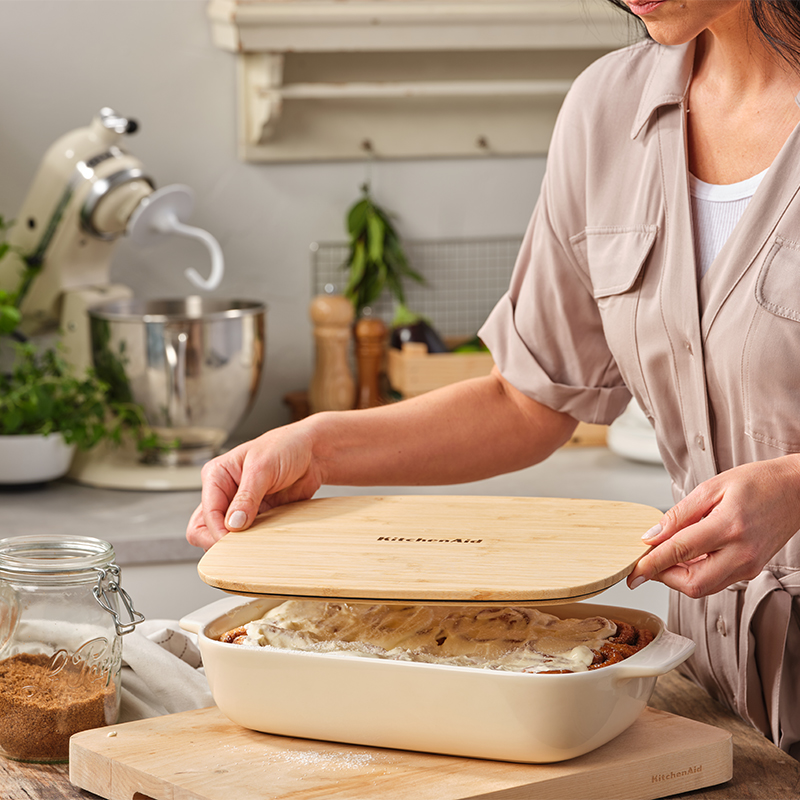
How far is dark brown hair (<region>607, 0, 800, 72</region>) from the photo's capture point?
82 cm

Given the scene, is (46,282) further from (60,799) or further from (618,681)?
(618,681)

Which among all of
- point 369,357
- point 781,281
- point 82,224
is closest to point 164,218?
point 82,224

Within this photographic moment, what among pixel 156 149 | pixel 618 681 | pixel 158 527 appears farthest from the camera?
pixel 156 149

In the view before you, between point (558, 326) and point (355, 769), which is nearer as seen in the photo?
point (355, 769)

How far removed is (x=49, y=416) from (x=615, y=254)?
110 centimetres

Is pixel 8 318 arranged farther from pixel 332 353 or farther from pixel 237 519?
pixel 237 519

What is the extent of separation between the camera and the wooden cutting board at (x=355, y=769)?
65 cm

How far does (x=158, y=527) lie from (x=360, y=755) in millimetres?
963

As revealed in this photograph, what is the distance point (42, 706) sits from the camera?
0.74 metres

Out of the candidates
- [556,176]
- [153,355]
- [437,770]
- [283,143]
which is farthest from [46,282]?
[437,770]

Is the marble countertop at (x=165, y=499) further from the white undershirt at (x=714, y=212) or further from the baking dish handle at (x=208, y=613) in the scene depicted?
the white undershirt at (x=714, y=212)

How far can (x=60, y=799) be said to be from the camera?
0.70 m

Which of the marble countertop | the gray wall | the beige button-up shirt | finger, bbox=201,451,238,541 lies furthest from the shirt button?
the gray wall

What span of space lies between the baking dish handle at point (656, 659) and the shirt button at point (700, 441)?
0.21 m
